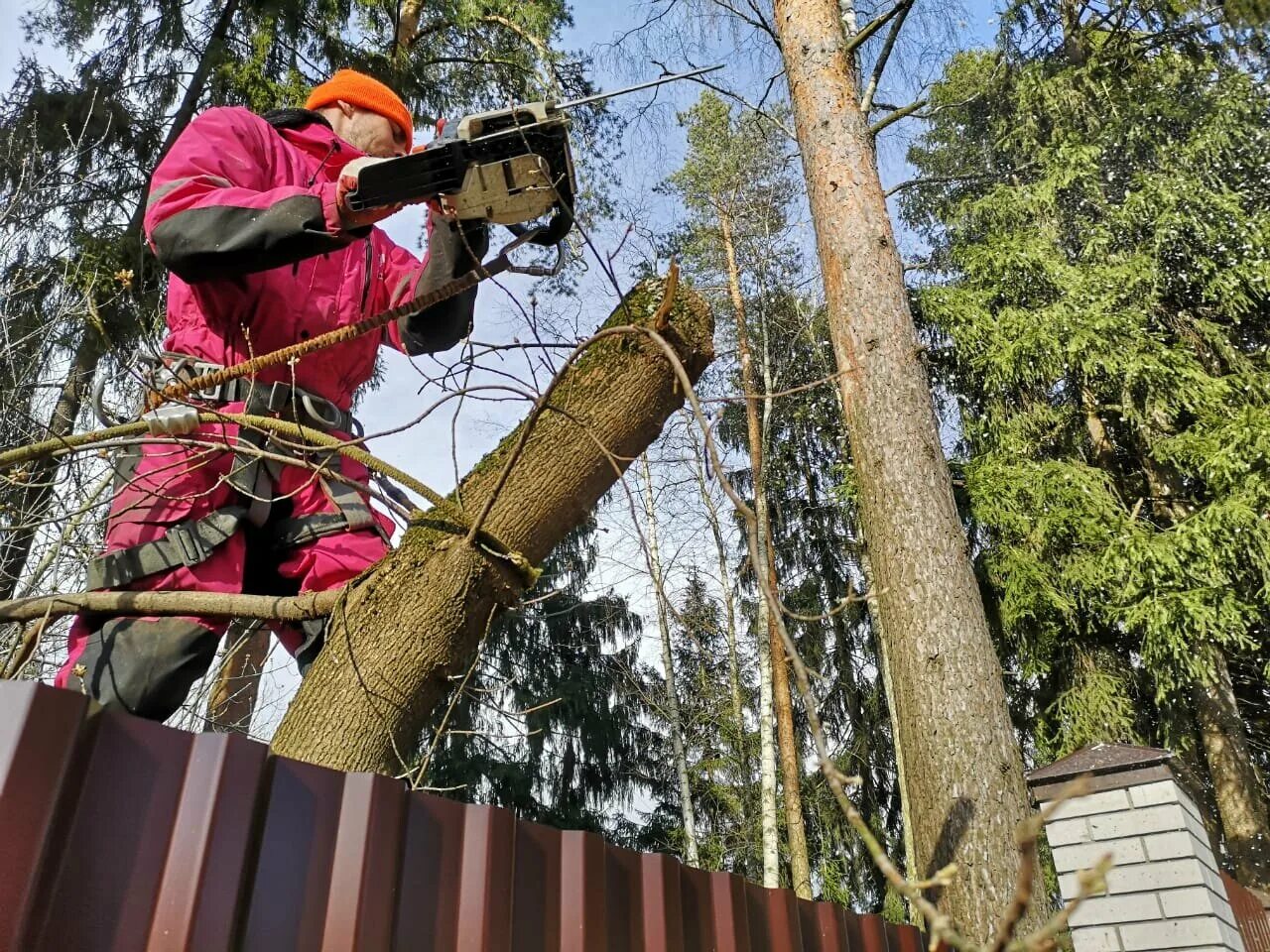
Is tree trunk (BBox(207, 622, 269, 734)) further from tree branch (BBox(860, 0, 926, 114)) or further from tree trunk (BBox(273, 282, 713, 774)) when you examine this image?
tree branch (BBox(860, 0, 926, 114))

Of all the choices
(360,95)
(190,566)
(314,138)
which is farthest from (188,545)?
(360,95)

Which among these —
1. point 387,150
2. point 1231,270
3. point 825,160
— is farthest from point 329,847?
point 1231,270

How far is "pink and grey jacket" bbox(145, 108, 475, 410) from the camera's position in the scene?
194cm

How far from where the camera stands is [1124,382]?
9.47 meters

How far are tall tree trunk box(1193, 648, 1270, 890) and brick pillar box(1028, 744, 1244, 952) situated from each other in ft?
16.4

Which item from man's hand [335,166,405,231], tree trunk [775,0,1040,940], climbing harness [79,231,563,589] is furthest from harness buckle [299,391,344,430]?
tree trunk [775,0,1040,940]

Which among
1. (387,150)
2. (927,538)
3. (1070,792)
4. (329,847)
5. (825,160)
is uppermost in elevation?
(825,160)

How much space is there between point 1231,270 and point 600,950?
10.3m

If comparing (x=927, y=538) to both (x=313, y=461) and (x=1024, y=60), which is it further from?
(x=1024, y=60)

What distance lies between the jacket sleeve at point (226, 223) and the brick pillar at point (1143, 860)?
144 inches

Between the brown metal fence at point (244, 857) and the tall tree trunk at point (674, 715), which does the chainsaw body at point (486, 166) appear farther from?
the tall tree trunk at point (674, 715)

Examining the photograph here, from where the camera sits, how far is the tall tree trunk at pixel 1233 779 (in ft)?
26.2

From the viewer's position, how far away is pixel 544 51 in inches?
275

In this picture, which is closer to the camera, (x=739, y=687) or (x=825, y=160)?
(x=825, y=160)
